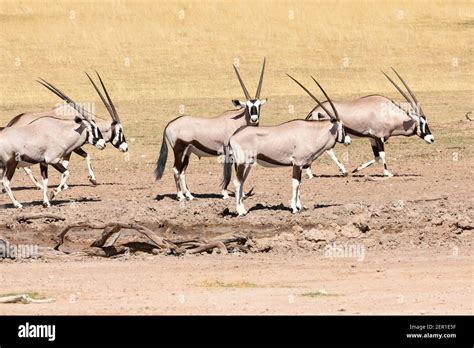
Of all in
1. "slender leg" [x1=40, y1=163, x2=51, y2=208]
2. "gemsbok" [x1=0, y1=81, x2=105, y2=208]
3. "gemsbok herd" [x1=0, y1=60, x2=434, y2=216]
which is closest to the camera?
"gemsbok herd" [x1=0, y1=60, x2=434, y2=216]

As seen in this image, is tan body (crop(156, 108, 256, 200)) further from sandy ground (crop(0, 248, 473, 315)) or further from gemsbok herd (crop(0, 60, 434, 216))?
sandy ground (crop(0, 248, 473, 315))

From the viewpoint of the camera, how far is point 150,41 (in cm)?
4872

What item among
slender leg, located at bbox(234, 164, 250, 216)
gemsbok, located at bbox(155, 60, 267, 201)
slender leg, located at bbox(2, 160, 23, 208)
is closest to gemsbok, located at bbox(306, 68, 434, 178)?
gemsbok, located at bbox(155, 60, 267, 201)

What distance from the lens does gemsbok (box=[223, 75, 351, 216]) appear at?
1722 cm

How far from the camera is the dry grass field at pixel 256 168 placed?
13070 mm

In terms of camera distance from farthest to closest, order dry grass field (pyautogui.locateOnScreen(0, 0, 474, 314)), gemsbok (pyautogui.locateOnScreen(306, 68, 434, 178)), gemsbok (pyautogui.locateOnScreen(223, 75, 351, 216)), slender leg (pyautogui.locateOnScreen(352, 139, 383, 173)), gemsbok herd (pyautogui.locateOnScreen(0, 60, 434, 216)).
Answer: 1. gemsbok (pyautogui.locateOnScreen(306, 68, 434, 178))
2. slender leg (pyautogui.locateOnScreen(352, 139, 383, 173))
3. gemsbok herd (pyautogui.locateOnScreen(0, 60, 434, 216))
4. gemsbok (pyautogui.locateOnScreen(223, 75, 351, 216))
5. dry grass field (pyautogui.locateOnScreen(0, 0, 474, 314))

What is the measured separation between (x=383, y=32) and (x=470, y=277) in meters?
37.1

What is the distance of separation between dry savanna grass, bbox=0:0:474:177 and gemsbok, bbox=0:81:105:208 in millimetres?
8866

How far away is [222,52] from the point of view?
1821 inches

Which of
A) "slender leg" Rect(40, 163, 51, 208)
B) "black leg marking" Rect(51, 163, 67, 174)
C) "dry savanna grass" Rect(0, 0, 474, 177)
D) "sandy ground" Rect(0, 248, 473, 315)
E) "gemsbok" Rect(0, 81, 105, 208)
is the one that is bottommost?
"sandy ground" Rect(0, 248, 473, 315)

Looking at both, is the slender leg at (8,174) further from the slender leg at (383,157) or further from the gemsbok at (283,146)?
the slender leg at (383,157)

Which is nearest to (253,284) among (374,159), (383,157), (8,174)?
(8,174)
